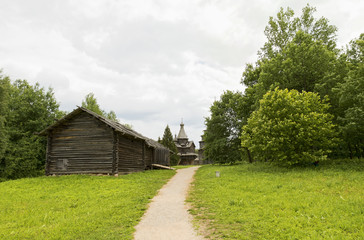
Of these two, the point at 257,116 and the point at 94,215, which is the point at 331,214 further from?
the point at 257,116

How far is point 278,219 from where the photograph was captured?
7.27 meters

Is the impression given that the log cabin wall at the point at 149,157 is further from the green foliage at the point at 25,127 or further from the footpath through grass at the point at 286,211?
the footpath through grass at the point at 286,211

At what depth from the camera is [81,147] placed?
76.9 ft

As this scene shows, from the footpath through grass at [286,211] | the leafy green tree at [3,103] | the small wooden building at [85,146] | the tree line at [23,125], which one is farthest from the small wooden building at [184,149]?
the footpath through grass at [286,211]

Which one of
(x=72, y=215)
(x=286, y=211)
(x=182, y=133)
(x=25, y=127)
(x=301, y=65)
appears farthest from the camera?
(x=182, y=133)

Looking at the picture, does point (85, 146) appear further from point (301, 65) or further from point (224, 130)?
point (301, 65)

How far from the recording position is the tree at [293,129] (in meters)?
18.2

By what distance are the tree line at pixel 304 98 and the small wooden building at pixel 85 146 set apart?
13.9 meters

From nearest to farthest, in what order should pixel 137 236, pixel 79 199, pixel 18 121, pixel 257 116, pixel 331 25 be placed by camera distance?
1. pixel 137 236
2. pixel 79 199
3. pixel 257 116
4. pixel 331 25
5. pixel 18 121

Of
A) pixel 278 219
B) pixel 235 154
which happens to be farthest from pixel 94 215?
pixel 235 154

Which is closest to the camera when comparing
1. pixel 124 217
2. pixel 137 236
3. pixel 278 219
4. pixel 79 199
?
pixel 137 236

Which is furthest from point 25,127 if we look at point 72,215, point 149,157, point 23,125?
point 72,215

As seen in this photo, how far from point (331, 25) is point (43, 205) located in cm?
3583

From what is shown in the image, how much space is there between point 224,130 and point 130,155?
18966 mm
